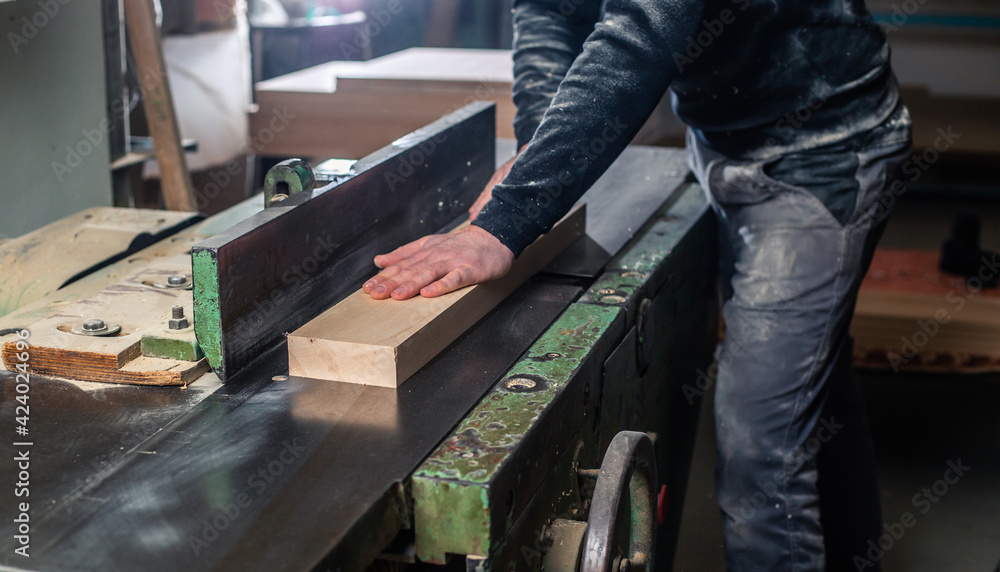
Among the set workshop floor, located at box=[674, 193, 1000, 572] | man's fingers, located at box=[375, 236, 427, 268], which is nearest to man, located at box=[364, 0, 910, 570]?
man's fingers, located at box=[375, 236, 427, 268]

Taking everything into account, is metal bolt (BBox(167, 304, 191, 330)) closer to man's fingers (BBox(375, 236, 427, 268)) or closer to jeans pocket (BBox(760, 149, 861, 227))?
man's fingers (BBox(375, 236, 427, 268))

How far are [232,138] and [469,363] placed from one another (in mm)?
3652

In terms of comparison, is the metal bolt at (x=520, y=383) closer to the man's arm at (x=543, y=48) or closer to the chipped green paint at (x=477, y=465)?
the chipped green paint at (x=477, y=465)

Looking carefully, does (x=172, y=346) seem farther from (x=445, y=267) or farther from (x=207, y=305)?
(x=445, y=267)

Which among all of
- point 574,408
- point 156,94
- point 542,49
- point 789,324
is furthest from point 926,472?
point 156,94

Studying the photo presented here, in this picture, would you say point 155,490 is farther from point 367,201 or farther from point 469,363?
point 367,201

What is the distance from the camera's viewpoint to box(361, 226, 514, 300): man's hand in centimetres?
119

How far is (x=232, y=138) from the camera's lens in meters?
4.43

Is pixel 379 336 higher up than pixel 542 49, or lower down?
lower down

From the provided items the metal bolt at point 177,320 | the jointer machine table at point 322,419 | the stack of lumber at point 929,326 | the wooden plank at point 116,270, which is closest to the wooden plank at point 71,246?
the wooden plank at point 116,270

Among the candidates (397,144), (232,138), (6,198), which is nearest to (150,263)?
(6,198)

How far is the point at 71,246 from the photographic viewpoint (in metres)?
1.53

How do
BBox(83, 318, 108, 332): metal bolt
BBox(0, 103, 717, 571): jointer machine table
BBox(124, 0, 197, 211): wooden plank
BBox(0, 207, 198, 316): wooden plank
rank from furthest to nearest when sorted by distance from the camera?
BBox(124, 0, 197, 211): wooden plank < BBox(0, 207, 198, 316): wooden plank < BBox(83, 318, 108, 332): metal bolt < BBox(0, 103, 717, 571): jointer machine table

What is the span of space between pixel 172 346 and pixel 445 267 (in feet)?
1.21
